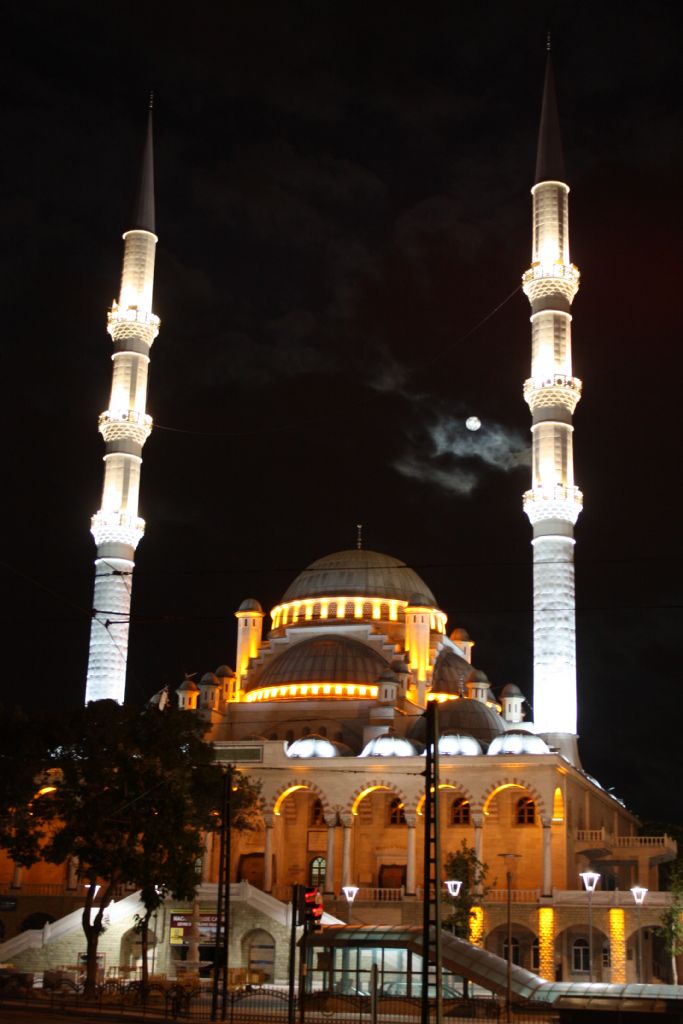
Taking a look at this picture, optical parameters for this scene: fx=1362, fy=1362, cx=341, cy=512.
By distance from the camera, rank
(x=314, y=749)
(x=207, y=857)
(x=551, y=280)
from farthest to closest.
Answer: (x=551, y=280) → (x=314, y=749) → (x=207, y=857)

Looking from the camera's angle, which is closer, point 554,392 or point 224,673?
point 554,392

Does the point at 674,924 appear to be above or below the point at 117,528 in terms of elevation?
below

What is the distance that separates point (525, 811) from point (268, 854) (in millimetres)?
10044

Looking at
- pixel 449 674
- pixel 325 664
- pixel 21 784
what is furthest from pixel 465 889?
pixel 449 674

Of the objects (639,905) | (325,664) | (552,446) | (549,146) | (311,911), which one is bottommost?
(639,905)

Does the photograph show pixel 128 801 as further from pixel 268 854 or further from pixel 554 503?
pixel 554 503

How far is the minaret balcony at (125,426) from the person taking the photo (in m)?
60.5

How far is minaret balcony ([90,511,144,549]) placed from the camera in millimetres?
58719

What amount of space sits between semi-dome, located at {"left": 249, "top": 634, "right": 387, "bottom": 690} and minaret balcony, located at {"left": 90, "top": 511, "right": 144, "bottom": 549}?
884 cm

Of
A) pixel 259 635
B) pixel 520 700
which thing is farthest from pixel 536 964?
pixel 259 635

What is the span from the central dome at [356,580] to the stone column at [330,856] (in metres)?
16.3

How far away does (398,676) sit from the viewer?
193 ft

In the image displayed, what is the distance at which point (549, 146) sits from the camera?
60.1m

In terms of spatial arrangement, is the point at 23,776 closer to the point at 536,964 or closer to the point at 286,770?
the point at 286,770
